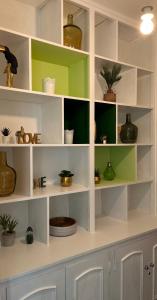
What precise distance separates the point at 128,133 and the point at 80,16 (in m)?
0.99

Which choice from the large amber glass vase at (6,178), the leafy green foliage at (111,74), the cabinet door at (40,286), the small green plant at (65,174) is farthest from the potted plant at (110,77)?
the cabinet door at (40,286)

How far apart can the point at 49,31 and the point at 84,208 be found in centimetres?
129

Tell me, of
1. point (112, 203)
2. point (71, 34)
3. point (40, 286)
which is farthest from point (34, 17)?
point (40, 286)

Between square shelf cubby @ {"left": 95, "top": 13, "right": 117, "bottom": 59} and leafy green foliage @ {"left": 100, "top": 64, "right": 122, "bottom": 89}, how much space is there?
0.11 meters

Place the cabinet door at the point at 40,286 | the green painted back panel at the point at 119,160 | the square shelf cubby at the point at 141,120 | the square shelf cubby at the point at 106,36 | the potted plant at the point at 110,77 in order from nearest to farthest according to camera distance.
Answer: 1. the cabinet door at the point at 40,286
2. the square shelf cubby at the point at 106,36
3. the potted plant at the point at 110,77
4. the green painted back panel at the point at 119,160
5. the square shelf cubby at the point at 141,120

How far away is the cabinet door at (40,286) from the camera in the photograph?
4.19 ft

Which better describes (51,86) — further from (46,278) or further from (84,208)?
(46,278)

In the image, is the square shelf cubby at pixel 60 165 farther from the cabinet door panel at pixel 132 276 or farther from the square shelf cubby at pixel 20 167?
the cabinet door panel at pixel 132 276

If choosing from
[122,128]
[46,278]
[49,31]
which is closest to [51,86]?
[49,31]

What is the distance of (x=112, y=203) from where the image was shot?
2182 millimetres

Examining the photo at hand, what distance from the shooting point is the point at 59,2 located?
1659mm

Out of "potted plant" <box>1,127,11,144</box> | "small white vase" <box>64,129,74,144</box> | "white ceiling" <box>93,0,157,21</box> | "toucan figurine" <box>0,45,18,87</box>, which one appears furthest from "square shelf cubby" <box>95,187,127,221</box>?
"white ceiling" <box>93,0,157,21</box>

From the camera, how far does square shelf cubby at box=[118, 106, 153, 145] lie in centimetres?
228

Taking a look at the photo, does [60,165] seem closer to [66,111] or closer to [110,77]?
[66,111]
